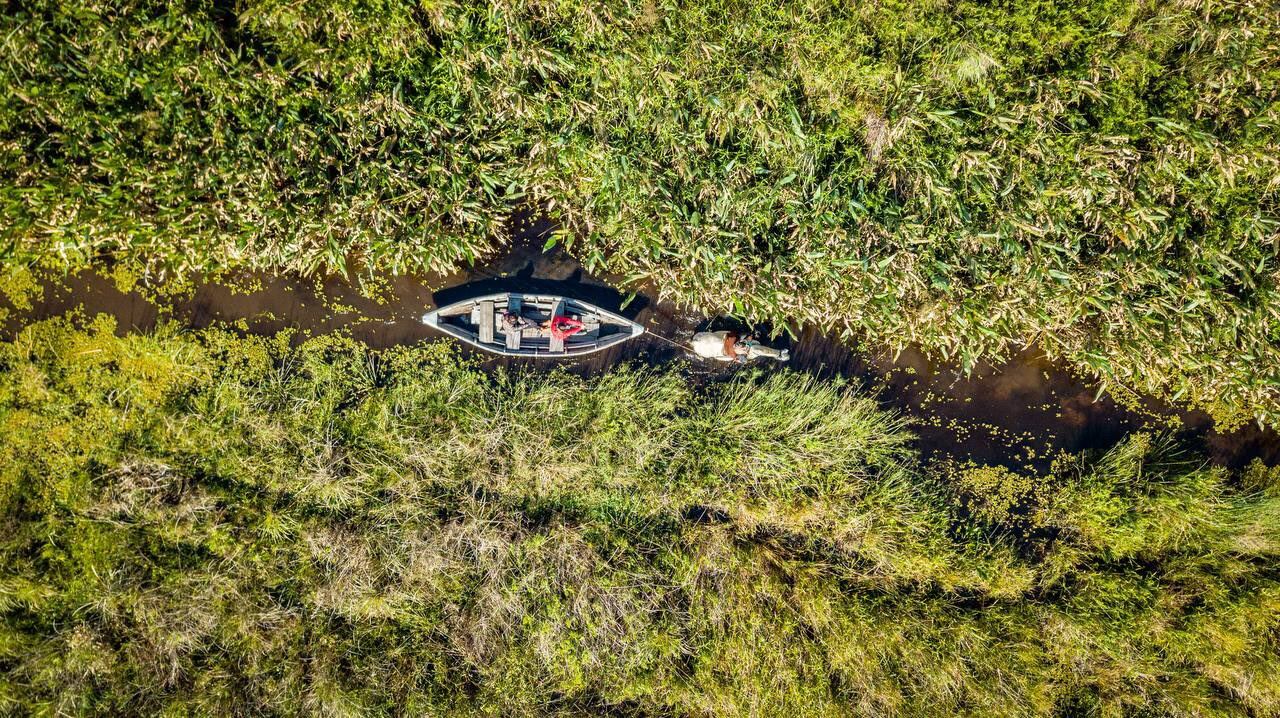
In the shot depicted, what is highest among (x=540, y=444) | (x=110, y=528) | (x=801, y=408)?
(x=801, y=408)

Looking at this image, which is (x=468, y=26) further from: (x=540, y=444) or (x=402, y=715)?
(x=402, y=715)

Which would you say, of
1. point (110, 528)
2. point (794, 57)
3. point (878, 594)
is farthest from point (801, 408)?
point (110, 528)

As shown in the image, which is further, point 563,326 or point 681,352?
point 681,352

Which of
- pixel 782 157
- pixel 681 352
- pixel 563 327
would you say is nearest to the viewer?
pixel 782 157

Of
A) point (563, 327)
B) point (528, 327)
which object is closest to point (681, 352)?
point (563, 327)

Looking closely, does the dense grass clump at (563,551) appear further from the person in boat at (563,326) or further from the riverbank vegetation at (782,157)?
the riverbank vegetation at (782,157)

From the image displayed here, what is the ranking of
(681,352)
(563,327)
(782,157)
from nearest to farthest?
(782,157), (563,327), (681,352)

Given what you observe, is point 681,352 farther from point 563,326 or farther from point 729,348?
point 563,326
